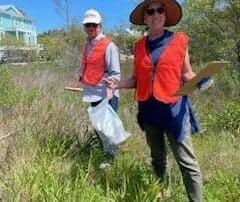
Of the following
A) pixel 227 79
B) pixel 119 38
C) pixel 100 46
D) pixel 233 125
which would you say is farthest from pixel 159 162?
pixel 119 38

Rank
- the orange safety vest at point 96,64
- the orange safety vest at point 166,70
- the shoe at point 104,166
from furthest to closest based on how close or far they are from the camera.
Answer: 1. the orange safety vest at point 96,64
2. the shoe at point 104,166
3. the orange safety vest at point 166,70

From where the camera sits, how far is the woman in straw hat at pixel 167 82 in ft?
13.4

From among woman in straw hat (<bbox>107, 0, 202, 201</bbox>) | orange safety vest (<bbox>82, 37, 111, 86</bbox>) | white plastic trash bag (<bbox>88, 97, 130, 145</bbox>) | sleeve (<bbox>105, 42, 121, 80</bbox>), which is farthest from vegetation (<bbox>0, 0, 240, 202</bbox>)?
sleeve (<bbox>105, 42, 121, 80</bbox>)

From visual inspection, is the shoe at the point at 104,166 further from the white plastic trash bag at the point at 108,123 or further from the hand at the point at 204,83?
the hand at the point at 204,83

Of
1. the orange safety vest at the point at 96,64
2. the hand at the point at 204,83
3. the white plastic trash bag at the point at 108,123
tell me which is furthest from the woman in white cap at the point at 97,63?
the hand at the point at 204,83

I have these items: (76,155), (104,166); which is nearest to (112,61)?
(76,155)

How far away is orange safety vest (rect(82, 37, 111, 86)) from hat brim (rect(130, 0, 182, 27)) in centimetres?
120

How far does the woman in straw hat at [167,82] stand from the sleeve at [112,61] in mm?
1231

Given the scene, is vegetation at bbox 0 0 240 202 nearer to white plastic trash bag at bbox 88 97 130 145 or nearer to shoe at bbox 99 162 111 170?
shoe at bbox 99 162 111 170

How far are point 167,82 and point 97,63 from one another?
1.75 meters

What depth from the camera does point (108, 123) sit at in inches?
203

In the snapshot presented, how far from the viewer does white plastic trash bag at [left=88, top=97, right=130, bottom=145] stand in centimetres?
511

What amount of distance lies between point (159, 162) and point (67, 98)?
128 inches

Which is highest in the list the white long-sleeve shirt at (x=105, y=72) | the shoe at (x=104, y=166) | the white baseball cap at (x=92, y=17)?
the white baseball cap at (x=92, y=17)
